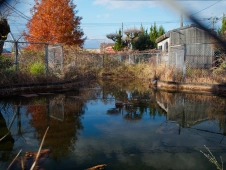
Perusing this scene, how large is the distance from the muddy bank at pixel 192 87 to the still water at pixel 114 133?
7.71 ft

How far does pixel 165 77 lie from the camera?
12992 mm

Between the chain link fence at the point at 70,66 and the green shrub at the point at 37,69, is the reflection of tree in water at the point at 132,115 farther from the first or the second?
the green shrub at the point at 37,69

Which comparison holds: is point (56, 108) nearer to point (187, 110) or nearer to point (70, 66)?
point (187, 110)

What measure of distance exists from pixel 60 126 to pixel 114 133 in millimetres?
1192

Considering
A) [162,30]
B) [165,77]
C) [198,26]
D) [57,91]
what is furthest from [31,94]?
[162,30]

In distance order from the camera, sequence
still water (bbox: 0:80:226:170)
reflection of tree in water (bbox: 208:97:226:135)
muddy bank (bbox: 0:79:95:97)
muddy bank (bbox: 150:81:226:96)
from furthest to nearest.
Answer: muddy bank (bbox: 150:81:226:96) < muddy bank (bbox: 0:79:95:97) < reflection of tree in water (bbox: 208:97:226:135) < still water (bbox: 0:80:226:170)

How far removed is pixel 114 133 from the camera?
4977mm

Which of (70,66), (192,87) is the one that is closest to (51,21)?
(70,66)

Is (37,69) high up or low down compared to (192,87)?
up

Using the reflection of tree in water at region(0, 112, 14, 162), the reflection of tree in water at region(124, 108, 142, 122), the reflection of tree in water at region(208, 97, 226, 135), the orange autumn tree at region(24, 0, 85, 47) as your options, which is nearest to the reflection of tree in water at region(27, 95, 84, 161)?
the reflection of tree in water at region(0, 112, 14, 162)

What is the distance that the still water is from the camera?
3.52 metres

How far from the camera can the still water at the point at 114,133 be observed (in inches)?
139

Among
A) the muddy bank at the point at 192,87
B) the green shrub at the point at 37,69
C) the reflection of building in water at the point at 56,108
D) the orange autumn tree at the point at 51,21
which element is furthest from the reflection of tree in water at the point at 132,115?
the orange autumn tree at the point at 51,21

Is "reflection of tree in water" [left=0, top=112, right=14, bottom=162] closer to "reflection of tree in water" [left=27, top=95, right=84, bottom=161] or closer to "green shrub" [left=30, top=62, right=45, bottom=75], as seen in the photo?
"reflection of tree in water" [left=27, top=95, right=84, bottom=161]
